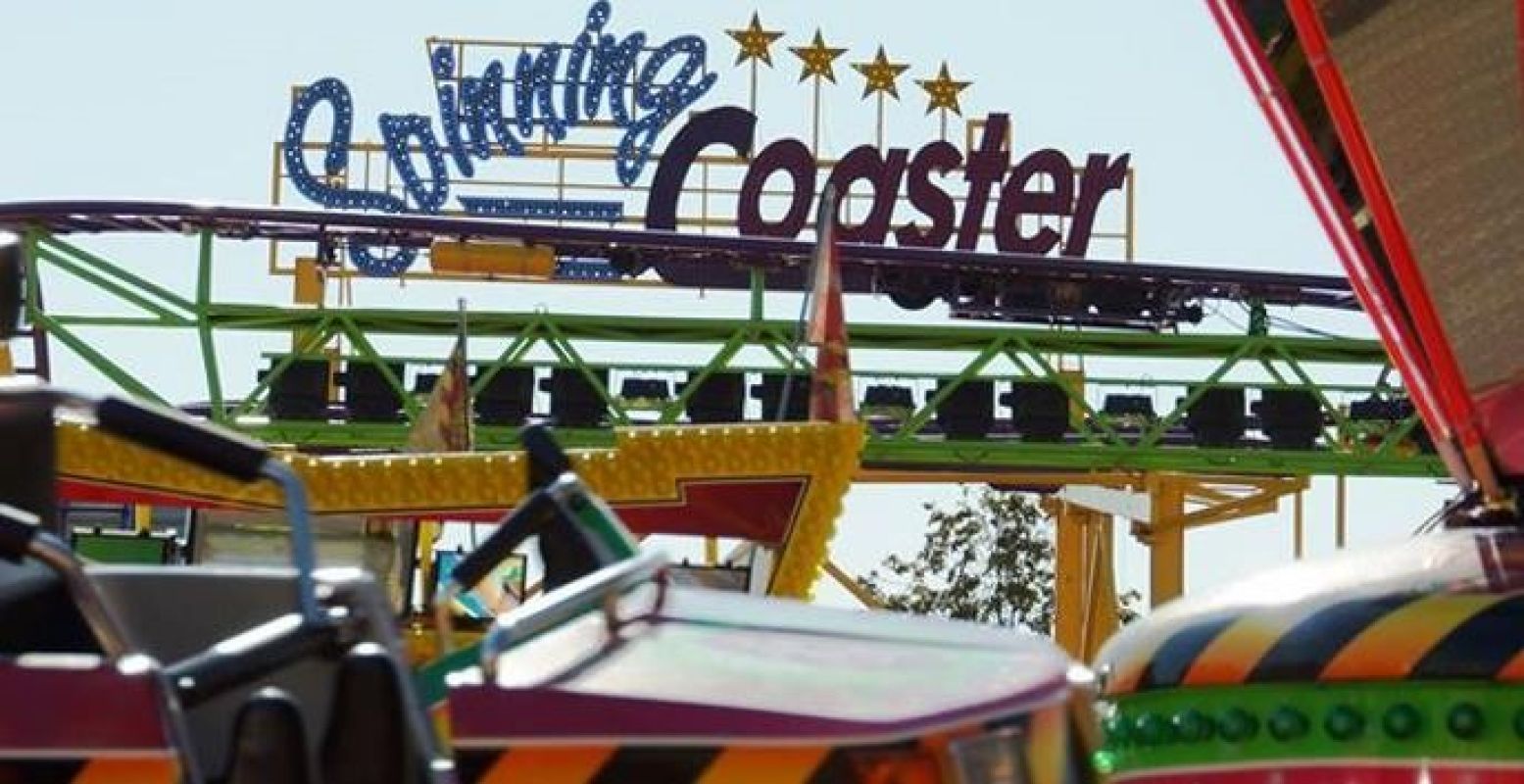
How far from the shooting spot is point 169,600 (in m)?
3.96

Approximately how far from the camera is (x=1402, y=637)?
528 centimetres

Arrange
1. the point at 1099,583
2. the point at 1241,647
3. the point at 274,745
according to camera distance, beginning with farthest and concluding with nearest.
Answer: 1. the point at 1099,583
2. the point at 1241,647
3. the point at 274,745

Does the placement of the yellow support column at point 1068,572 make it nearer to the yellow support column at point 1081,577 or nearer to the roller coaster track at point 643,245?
the yellow support column at point 1081,577

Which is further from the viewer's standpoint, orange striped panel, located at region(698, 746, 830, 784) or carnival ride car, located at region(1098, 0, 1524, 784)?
carnival ride car, located at region(1098, 0, 1524, 784)

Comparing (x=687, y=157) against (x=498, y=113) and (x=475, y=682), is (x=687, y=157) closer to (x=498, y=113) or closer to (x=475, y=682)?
(x=498, y=113)

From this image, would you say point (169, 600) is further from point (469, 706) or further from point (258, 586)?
Result: point (469, 706)

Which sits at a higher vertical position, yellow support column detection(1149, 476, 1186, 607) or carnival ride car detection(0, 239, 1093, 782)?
carnival ride car detection(0, 239, 1093, 782)

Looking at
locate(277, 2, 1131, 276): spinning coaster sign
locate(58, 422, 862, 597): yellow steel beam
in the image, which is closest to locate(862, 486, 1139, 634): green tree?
locate(277, 2, 1131, 276): spinning coaster sign

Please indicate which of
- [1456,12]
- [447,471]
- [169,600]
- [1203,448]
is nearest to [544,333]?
[1203,448]

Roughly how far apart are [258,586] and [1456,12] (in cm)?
353

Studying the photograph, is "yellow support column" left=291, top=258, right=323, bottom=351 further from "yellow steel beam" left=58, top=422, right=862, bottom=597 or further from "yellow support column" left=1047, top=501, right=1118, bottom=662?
"yellow steel beam" left=58, top=422, right=862, bottom=597

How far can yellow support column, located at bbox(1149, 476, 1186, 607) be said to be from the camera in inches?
1368

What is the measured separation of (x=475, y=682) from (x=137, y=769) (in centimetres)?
31

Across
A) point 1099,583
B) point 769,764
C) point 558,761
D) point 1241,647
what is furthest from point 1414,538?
point 1099,583
